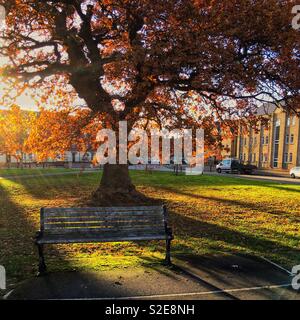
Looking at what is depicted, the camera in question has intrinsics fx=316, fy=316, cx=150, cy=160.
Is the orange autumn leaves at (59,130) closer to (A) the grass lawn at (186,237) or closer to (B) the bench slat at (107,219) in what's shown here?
(A) the grass lawn at (186,237)

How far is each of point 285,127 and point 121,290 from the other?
182 feet

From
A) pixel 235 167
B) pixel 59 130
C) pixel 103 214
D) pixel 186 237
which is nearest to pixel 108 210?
pixel 103 214

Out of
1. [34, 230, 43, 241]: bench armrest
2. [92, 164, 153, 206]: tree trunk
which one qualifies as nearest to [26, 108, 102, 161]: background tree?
[92, 164, 153, 206]: tree trunk

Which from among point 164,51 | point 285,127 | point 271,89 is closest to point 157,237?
point 164,51

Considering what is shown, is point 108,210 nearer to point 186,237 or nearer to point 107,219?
point 107,219

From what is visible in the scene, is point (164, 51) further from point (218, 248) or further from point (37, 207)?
point (37, 207)

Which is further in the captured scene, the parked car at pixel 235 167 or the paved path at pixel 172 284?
the parked car at pixel 235 167

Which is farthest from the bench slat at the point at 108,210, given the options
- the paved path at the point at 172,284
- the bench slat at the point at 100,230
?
the paved path at the point at 172,284

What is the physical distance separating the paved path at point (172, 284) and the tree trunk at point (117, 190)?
7.68 m

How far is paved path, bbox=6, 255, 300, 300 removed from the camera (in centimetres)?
443

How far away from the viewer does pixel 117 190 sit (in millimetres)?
13555

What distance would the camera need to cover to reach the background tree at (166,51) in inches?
335

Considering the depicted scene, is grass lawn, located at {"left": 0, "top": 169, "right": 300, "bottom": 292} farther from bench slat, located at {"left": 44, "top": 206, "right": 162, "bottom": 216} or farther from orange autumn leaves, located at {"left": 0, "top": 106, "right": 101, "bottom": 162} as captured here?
orange autumn leaves, located at {"left": 0, "top": 106, "right": 101, "bottom": 162}

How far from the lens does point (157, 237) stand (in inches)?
228
